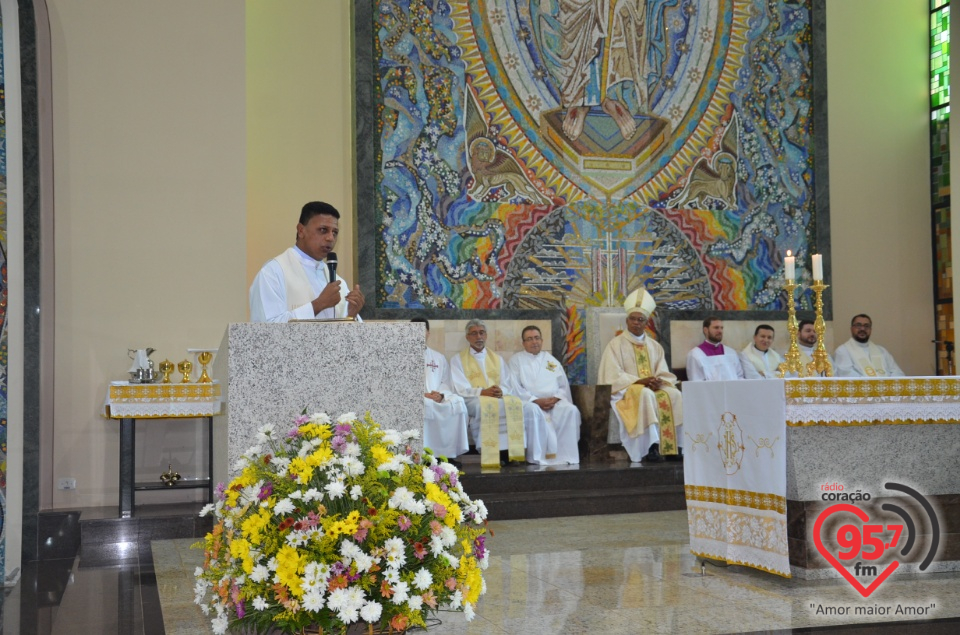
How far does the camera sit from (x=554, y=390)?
8883mm

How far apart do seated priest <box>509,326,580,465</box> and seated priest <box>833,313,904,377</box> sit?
287 cm

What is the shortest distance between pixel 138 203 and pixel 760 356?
18.8 ft

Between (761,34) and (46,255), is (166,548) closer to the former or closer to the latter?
(46,255)

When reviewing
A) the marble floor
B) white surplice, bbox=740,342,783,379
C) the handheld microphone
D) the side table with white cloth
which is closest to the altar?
the marble floor

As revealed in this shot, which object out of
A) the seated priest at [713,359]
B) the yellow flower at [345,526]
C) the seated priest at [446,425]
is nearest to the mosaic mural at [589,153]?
the seated priest at [713,359]

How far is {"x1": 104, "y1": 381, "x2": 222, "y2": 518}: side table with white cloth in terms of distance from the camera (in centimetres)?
666

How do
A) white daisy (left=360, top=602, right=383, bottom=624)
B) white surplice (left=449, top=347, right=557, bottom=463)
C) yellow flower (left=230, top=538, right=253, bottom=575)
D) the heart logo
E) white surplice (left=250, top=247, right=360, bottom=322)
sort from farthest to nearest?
white surplice (left=449, top=347, right=557, bottom=463), the heart logo, white surplice (left=250, top=247, right=360, bottom=322), yellow flower (left=230, top=538, right=253, bottom=575), white daisy (left=360, top=602, right=383, bottom=624)

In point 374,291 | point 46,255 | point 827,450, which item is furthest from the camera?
point 374,291

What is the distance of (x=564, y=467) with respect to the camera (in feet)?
26.7

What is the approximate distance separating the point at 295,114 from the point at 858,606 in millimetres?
6695

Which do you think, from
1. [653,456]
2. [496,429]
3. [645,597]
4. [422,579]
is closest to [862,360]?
[653,456]

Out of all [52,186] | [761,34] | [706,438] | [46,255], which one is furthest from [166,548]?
[761,34]

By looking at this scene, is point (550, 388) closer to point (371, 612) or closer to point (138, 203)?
point (138, 203)

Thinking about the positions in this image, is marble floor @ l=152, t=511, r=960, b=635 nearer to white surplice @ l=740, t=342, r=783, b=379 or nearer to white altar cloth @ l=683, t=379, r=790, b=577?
white altar cloth @ l=683, t=379, r=790, b=577
